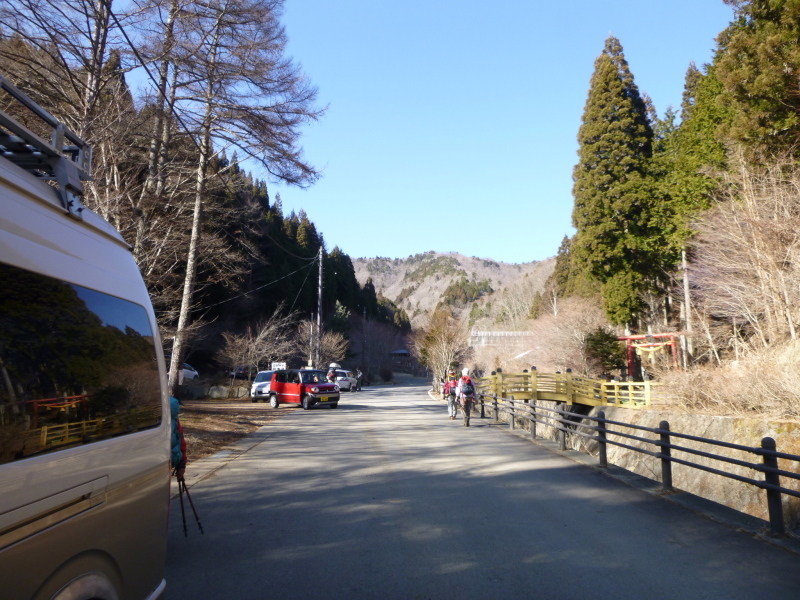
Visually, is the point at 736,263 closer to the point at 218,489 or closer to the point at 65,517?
the point at 218,489

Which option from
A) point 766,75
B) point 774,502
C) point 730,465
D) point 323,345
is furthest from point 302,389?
point 323,345

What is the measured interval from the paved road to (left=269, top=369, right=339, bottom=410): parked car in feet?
58.5

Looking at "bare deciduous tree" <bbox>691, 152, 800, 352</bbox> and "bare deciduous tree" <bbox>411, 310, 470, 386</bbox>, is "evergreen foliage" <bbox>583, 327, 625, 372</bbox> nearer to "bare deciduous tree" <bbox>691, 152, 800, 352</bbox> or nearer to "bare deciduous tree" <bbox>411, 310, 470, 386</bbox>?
"bare deciduous tree" <bbox>691, 152, 800, 352</bbox>

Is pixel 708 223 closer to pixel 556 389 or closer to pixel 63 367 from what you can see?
pixel 556 389

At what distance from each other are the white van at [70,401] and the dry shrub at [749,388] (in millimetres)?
14891

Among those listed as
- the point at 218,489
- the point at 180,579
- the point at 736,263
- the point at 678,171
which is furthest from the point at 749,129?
the point at 180,579

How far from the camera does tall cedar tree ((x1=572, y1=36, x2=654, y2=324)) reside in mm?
33312

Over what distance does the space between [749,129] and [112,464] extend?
2214 centimetres

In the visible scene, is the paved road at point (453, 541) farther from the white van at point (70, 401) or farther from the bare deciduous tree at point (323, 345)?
the bare deciduous tree at point (323, 345)

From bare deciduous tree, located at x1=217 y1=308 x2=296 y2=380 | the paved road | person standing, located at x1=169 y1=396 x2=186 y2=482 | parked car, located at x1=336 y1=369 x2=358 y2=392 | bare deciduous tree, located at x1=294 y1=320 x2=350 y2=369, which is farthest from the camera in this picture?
bare deciduous tree, located at x1=294 y1=320 x2=350 y2=369

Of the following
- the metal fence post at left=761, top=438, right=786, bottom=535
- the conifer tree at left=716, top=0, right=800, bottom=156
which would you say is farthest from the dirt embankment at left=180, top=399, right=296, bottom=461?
the conifer tree at left=716, top=0, right=800, bottom=156

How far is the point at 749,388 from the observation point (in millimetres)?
16219

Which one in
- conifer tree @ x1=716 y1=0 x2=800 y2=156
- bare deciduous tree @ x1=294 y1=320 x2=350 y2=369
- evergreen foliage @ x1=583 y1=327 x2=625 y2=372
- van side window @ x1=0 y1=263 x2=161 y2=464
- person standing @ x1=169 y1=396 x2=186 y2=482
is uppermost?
conifer tree @ x1=716 y1=0 x2=800 y2=156

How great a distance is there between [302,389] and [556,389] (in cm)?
1191
